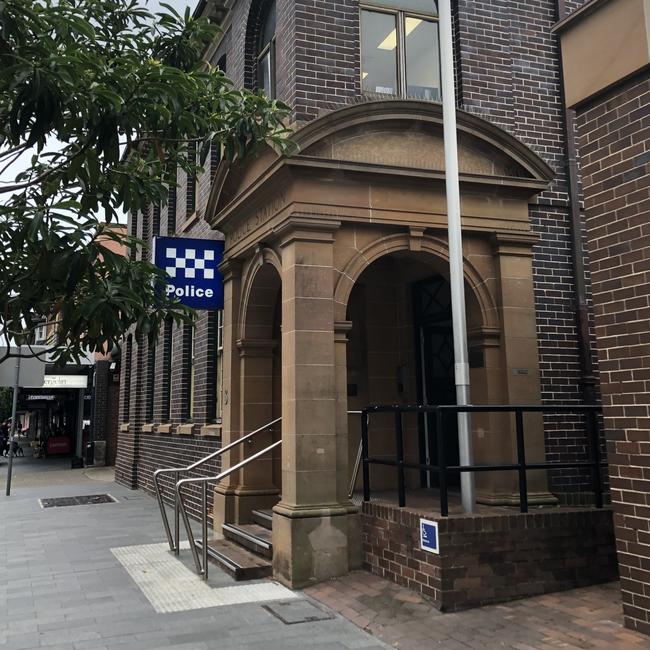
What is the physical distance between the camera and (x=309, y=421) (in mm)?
7422

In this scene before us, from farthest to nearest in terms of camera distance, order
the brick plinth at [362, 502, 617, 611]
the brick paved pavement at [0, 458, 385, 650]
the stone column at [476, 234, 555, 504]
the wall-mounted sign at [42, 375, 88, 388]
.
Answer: the wall-mounted sign at [42, 375, 88, 388]
the stone column at [476, 234, 555, 504]
the brick plinth at [362, 502, 617, 611]
the brick paved pavement at [0, 458, 385, 650]

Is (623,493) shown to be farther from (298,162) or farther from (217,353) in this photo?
(217,353)

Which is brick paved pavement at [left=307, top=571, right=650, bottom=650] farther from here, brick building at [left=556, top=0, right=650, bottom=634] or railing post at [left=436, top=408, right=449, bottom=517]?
railing post at [left=436, top=408, right=449, bottom=517]

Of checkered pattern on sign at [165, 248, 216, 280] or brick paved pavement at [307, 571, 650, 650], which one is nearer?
brick paved pavement at [307, 571, 650, 650]

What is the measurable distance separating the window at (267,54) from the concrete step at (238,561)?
612 centimetres

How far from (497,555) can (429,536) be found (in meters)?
0.66

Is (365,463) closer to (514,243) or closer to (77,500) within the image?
(514,243)

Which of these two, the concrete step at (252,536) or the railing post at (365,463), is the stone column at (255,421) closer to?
the concrete step at (252,536)

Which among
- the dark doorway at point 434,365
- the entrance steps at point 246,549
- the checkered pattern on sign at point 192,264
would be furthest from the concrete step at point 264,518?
the checkered pattern on sign at point 192,264

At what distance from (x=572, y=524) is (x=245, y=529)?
13.5 feet

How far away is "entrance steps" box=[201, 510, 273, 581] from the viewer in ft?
24.6

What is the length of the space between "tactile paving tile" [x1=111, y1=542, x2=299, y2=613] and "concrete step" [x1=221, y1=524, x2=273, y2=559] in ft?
1.98

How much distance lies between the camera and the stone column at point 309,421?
7.19m

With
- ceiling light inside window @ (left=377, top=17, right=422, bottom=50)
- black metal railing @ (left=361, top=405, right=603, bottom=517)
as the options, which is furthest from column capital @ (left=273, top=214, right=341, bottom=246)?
ceiling light inside window @ (left=377, top=17, right=422, bottom=50)
